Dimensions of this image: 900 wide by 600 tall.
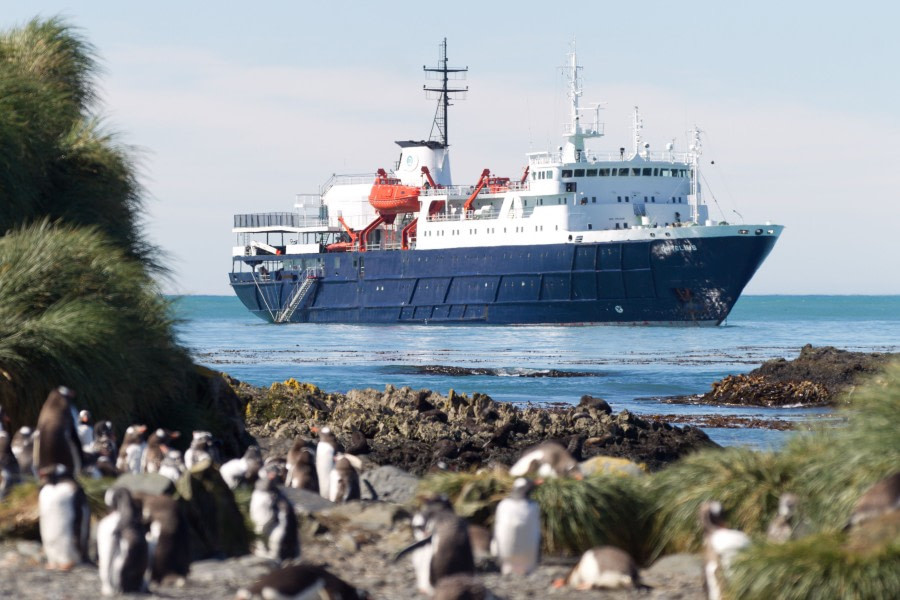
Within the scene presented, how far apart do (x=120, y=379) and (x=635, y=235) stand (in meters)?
40.5

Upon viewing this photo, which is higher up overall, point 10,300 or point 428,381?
point 10,300

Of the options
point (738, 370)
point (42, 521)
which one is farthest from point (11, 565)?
point (738, 370)

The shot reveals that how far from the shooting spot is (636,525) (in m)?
8.48

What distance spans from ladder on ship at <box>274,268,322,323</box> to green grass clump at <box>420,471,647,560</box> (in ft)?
182

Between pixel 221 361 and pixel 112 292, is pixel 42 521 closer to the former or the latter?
pixel 112 292

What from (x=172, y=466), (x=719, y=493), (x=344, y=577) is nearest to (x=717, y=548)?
(x=719, y=493)

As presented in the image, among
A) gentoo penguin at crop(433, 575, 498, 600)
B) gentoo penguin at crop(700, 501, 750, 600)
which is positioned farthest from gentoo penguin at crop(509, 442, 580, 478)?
gentoo penguin at crop(433, 575, 498, 600)

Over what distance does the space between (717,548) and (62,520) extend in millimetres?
3385

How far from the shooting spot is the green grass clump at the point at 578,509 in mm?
8258

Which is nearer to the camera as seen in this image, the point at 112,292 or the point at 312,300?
the point at 112,292

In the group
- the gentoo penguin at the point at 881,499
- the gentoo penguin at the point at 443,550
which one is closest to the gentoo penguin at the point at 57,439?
the gentoo penguin at the point at 443,550

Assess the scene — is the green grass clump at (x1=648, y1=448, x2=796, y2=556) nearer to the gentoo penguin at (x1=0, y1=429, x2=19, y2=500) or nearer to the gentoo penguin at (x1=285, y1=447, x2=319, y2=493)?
the gentoo penguin at (x1=285, y1=447, x2=319, y2=493)

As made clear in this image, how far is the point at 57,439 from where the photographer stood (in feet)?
27.7

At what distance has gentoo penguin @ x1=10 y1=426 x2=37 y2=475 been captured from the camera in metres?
9.34
